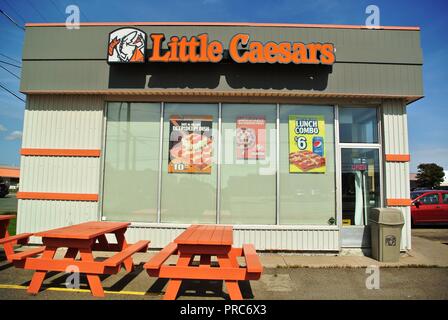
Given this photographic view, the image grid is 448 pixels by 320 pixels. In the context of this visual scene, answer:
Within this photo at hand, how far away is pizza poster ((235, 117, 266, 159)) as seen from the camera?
26.5 ft

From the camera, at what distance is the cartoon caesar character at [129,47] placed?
25.0ft

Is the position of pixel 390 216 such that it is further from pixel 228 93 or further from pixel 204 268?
pixel 204 268

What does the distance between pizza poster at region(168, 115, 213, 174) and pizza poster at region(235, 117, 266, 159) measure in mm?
733

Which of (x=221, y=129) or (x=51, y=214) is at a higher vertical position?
(x=221, y=129)

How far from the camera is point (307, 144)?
8.08m

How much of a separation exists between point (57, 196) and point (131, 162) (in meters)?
2.00

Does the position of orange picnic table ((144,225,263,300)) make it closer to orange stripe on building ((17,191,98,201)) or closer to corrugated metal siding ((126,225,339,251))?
corrugated metal siding ((126,225,339,251))

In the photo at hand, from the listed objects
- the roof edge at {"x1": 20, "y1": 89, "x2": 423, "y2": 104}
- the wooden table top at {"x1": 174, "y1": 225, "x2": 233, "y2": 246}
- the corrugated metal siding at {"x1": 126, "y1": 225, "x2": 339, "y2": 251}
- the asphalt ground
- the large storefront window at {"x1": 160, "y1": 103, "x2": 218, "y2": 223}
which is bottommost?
the asphalt ground

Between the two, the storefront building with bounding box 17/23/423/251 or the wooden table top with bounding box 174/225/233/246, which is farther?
the storefront building with bounding box 17/23/423/251

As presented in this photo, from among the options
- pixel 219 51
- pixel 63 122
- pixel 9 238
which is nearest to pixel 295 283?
pixel 219 51

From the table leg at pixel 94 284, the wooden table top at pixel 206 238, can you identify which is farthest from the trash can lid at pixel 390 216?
the table leg at pixel 94 284

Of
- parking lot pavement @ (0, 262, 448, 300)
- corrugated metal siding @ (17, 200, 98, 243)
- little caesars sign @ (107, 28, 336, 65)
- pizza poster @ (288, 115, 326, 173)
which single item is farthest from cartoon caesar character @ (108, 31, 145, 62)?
parking lot pavement @ (0, 262, 448, 300)

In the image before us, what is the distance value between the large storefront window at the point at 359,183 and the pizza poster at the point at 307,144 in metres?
0.64
